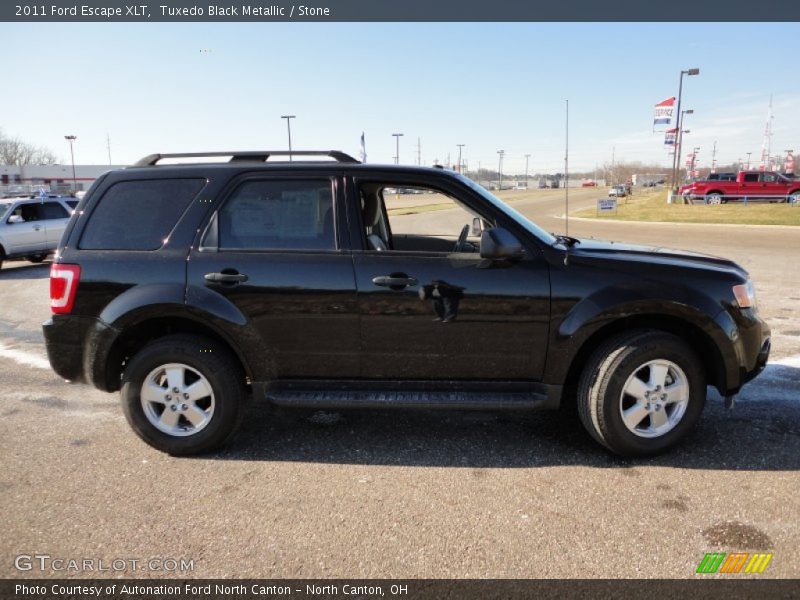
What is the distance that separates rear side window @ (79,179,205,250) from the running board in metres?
1.32

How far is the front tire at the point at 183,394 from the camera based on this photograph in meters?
3.84

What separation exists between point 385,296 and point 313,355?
2.08 ft

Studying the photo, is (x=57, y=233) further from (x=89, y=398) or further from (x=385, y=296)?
(x=385, y=296)

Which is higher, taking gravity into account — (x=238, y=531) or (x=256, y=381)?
(x=256, y=381)

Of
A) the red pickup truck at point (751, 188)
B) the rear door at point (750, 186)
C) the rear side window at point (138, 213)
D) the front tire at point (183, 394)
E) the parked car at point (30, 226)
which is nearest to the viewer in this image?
the front tire at point (183, 394)

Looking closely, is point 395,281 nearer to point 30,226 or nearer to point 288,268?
point 288,268

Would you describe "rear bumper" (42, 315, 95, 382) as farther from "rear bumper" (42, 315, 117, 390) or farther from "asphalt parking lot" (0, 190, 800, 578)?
"asphalt parking lot" (0, 190, 800, 578)

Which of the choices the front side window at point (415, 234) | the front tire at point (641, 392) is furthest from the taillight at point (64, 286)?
the front tire at point (641, 392)

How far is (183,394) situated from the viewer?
3891 mm

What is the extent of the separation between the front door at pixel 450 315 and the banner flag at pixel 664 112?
110ft

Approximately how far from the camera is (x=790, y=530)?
2.98m

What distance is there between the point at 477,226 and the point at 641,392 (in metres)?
1.56

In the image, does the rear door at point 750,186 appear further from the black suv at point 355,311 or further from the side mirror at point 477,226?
the side mirror at point 477,226

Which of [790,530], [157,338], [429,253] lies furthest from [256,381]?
[790,530]
